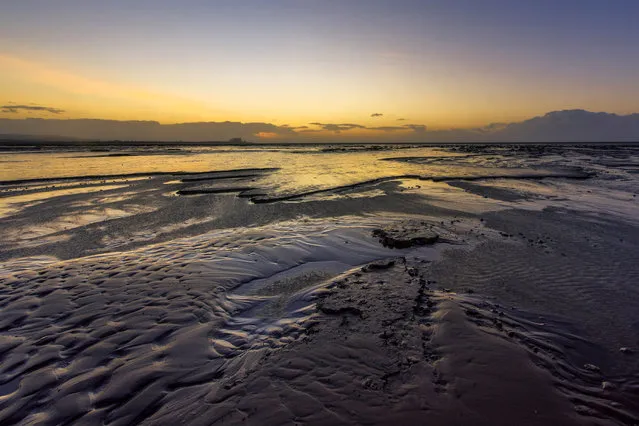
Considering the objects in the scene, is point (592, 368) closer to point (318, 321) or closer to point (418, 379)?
point (418, 379)

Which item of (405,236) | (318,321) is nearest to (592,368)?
(318,321)

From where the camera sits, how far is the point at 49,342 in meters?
4.94

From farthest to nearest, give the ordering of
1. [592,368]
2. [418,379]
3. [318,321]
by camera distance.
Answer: [318,321] → [592,368] → [418,379]

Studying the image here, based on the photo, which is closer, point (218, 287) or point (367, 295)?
point (367, 295)

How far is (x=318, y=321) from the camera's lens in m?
5.59

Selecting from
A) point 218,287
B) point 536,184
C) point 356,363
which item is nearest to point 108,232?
point 218,287

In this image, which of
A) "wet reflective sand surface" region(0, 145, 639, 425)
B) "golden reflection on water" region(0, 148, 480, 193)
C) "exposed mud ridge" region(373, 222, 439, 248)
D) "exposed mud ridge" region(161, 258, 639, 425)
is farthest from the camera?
"golden reflection on water" region(0, 148, 480, 193)

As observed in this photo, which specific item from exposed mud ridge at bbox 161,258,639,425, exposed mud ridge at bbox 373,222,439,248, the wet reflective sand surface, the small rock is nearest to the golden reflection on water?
exposed mud ridge at bbox 373,222,439,248

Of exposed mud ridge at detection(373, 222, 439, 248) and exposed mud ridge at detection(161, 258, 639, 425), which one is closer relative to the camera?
exposed mud ridge at detection(161, 258, 639, 425)

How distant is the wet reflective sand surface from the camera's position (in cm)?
373

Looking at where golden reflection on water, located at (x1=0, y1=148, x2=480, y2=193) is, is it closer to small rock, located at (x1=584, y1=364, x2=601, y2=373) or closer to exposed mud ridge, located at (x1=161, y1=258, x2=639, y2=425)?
exposed mud ridge, located at (x1=161, y1=258, x2=639, y2=425)

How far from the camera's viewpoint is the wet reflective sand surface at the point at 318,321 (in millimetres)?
3732

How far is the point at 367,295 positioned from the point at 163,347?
382cm

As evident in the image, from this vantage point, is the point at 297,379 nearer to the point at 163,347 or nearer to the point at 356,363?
the point at 356,363
